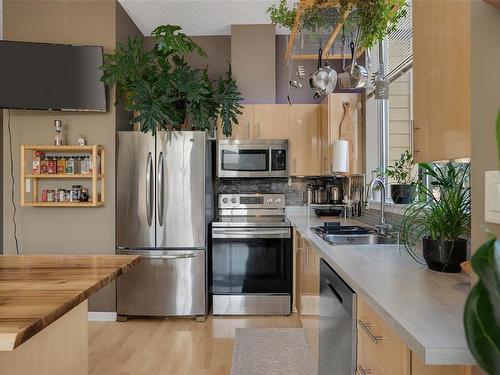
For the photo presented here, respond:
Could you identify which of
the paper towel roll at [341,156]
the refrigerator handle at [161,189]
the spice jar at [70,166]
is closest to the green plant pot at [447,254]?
the paper towel roll at [341,156]

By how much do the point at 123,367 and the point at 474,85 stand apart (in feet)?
8.83

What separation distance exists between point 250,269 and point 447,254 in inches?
94.1

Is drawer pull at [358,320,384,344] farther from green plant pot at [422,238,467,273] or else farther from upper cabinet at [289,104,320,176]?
upper cabinet at [289,104,320,176]

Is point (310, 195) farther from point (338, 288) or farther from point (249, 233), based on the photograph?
point (338, 288)

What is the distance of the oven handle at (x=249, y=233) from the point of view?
148 inches

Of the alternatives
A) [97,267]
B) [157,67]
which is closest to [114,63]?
[157,67]

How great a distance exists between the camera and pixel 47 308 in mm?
1036

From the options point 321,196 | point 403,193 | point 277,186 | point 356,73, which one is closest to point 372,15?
point 356,73

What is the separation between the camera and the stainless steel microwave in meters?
4.06

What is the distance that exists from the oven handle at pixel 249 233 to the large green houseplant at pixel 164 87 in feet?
3.16

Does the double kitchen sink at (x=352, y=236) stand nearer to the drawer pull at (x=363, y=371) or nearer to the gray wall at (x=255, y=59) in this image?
the drawer pull at (x=363, y=371)

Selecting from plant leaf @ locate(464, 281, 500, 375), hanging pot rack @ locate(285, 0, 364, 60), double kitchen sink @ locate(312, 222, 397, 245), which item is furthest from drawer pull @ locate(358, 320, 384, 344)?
hanging pot rack @ locate(285, 0, 364, 60)

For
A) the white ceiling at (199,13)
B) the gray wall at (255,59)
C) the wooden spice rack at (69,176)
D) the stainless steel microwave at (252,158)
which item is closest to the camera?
the wooden spice rack at (69,176)

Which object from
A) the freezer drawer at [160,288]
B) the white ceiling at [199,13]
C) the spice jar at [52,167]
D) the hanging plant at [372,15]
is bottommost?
the freezer drawer at [160,288]
